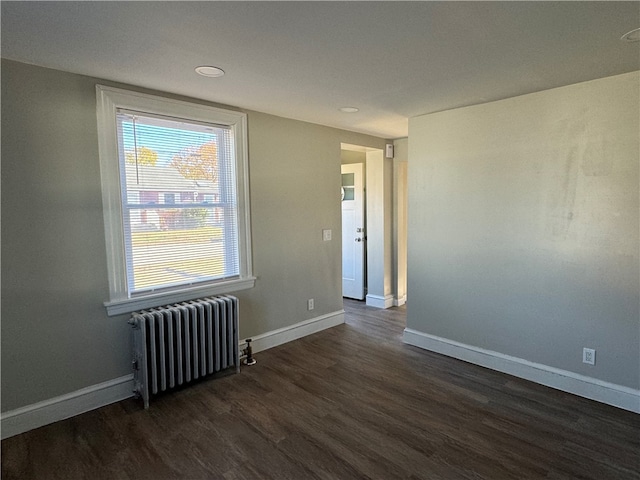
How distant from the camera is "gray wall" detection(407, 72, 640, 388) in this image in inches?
100.0

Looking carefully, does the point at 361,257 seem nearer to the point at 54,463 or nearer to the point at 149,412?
the point at 149,412

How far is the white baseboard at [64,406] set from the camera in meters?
2.29

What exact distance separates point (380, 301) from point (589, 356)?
8.99ft

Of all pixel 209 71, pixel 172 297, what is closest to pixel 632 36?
pixel 209 71

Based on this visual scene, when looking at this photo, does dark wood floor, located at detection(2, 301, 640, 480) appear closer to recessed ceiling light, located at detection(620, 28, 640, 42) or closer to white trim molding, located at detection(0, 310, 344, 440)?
white trim molding, located at detection(0, 310, 344, 440)

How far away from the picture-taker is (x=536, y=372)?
2.98m

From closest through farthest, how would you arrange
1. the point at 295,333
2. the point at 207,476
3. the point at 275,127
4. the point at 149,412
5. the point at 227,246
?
1. the point at 207,476
2. the point at 149,412
3. the point at 227,246
4. the point at 275,127
5. the point at 295,333

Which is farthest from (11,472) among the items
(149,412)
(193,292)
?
(193,292)

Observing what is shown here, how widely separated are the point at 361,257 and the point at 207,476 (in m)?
3.87

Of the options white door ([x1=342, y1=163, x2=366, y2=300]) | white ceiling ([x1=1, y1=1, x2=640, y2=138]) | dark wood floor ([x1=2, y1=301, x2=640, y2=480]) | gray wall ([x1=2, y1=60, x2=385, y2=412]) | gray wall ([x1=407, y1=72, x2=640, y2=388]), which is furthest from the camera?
white door ([x1=342, y1=163, x2=366, y2=300])

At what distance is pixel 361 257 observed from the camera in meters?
5.47

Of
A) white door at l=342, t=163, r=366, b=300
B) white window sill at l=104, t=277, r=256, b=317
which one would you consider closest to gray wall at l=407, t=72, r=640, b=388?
white door at l=342, t=163, r=366, b=300

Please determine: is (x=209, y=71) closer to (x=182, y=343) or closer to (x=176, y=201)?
(x=176, y=201)

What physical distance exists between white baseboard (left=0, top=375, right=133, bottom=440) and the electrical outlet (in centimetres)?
354
